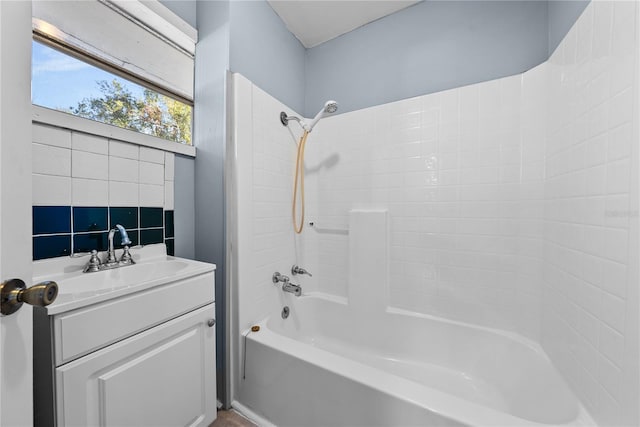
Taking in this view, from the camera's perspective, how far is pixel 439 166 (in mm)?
1529

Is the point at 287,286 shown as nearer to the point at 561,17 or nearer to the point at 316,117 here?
the point at 316,117

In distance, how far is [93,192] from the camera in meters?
1.09

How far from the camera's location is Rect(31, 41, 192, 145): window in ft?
3.31

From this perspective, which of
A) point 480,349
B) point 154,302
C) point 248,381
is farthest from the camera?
point 480,349

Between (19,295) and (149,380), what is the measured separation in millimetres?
714

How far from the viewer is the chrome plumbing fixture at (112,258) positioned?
104cm

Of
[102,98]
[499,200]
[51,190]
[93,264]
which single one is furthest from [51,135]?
[499,200]

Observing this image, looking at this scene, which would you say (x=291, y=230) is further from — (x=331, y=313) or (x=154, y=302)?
(x=154, y=302)

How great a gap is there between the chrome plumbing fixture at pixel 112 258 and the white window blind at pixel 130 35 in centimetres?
86

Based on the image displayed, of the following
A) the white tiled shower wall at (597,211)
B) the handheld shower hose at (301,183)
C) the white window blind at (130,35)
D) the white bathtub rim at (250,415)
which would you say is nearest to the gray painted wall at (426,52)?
the white tiled shower wall at (597,211)

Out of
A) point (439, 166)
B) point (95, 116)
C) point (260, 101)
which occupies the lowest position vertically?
Result: point (439, 166)

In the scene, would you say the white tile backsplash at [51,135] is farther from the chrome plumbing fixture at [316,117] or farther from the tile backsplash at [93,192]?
the chrome plumbing fixture at [316,117]

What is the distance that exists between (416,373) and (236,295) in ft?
3.96

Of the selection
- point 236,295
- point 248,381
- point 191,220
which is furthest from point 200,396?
point 191,220
